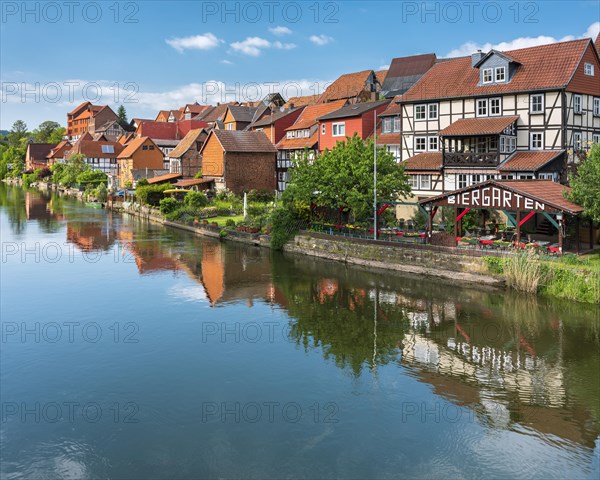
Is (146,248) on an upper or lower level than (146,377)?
upper

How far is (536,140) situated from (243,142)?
32101mm

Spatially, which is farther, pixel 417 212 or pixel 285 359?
pixel 417 212

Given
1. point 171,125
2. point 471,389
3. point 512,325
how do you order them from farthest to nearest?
1. point 171,125
2. point 512,325
3. point 471,389

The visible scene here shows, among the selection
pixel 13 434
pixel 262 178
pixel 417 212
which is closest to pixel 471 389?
pixel 13 434

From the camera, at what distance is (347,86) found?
68.9 m

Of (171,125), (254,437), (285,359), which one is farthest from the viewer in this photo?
(171,125)

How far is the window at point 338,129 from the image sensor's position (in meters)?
51.0

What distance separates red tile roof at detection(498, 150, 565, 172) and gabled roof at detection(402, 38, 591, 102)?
12.0ft

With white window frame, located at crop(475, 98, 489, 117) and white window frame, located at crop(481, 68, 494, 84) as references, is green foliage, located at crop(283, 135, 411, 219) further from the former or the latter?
white window frame, located at crop(481, 68, 494, 84)

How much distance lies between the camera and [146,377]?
17766 millimetres

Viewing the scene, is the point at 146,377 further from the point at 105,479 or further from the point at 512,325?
the point at 512,325

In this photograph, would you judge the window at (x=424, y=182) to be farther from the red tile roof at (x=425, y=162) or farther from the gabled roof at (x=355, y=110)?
the gabled roof at (x=355, y=110)

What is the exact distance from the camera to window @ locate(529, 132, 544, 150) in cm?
3469

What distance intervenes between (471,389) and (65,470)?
10.5m
